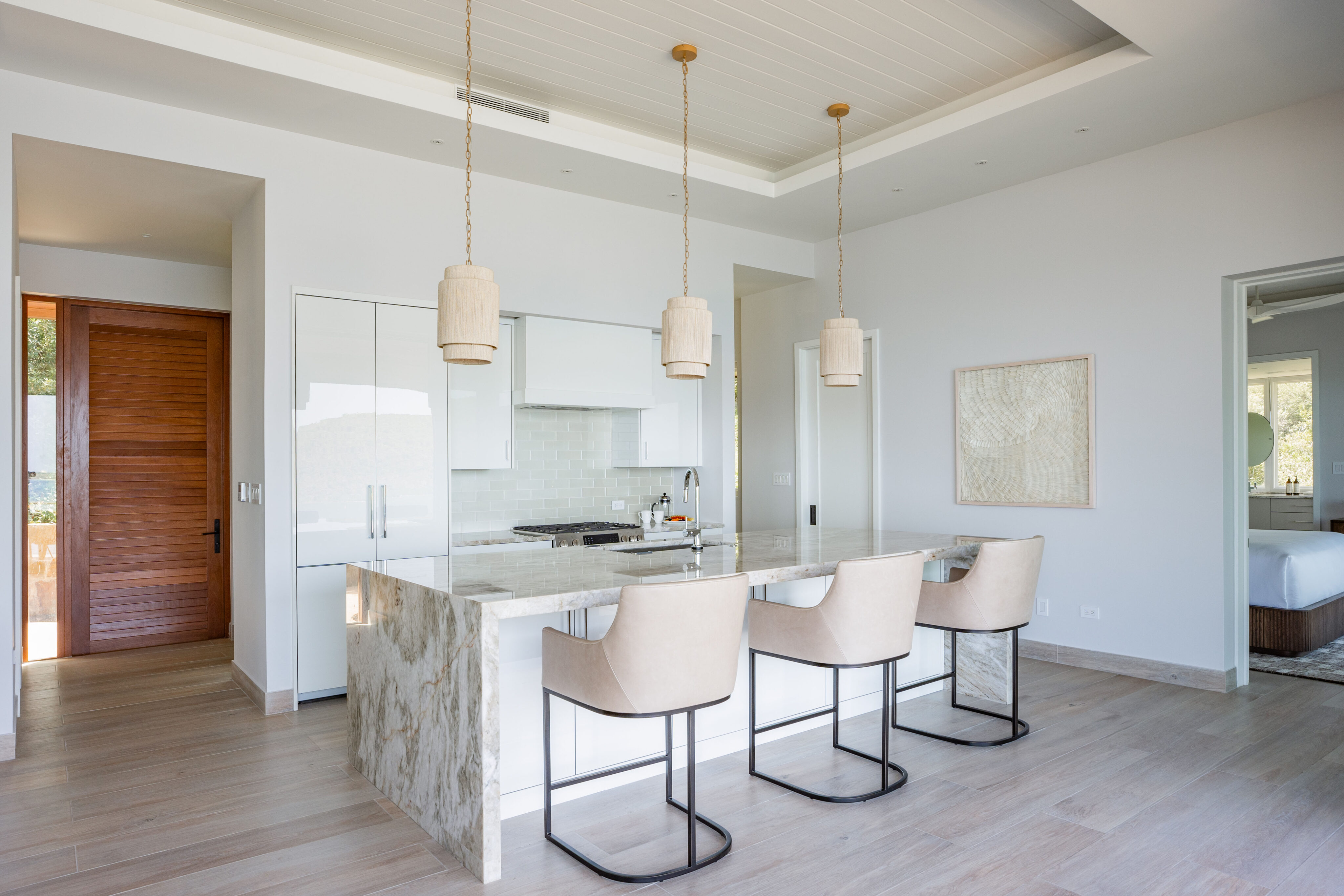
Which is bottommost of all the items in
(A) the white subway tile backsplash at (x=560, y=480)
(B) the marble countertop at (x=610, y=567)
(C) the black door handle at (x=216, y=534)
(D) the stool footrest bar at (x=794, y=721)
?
(D) the stool footrest bar at (x=794, y=721)

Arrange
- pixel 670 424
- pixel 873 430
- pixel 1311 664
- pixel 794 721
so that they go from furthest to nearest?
pixel 873 430
pixel 670 424
pixel 1311 664
pixel 794 721

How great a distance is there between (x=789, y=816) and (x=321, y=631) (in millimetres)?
2738

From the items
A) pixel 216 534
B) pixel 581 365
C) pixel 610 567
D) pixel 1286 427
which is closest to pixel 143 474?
pixel 216 534

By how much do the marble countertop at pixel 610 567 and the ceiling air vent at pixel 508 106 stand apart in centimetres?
235

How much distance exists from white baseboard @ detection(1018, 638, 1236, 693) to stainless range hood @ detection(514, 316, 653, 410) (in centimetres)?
291

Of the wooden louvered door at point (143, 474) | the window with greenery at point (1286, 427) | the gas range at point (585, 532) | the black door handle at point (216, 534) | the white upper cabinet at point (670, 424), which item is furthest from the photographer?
the window with greenery at point (1286, 427)

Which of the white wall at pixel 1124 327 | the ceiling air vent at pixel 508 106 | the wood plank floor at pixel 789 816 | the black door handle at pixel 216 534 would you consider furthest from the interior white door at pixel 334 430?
the white wall at pixel 1124 327

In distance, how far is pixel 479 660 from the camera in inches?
96.7

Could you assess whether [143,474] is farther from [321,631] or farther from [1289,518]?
[1289,518]

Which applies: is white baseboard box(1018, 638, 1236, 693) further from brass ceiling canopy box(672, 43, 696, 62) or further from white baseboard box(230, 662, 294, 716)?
white baseboard box(230, 662, 294, 716)

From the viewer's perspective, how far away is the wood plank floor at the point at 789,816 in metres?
2.51

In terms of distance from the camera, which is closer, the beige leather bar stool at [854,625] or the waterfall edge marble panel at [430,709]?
the waterfall edge marble panel at [430,709]

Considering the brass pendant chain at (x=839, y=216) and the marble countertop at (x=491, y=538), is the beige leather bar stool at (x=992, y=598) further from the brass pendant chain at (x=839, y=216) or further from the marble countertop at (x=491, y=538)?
the marble countertop at (x=491, y=538)

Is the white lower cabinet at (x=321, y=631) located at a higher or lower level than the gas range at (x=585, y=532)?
lower
